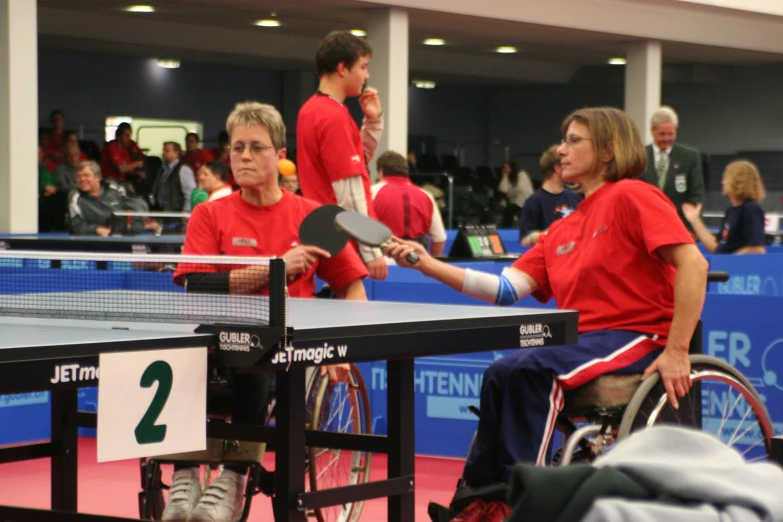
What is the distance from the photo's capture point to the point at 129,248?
8.59 meters

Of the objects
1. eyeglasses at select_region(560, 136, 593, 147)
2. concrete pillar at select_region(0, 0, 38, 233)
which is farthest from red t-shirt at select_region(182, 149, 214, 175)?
eyeglasses at select_region(560, 136, 593, 147)

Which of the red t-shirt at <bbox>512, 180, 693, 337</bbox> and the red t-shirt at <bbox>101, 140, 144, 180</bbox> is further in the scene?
the red t-shirt at <bbox>101, 140, 144, 180</bbox>

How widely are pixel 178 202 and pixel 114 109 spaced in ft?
22.6

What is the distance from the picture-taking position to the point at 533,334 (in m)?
3.10

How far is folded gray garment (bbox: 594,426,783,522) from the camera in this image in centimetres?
119

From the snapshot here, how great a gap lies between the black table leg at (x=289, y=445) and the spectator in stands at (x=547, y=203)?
525cm

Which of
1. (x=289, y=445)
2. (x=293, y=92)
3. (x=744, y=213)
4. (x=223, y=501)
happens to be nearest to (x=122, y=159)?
(x=293, y=92)

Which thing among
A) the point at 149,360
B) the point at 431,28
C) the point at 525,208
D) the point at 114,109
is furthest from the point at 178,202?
the point at 149,360

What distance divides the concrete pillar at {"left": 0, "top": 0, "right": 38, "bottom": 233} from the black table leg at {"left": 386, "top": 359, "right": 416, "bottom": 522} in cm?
884

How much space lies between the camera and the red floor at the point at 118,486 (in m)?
5.16

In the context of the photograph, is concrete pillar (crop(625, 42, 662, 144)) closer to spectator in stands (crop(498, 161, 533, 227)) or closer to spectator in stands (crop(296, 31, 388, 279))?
spectator in stands (crop(498, 161, 533, 227))

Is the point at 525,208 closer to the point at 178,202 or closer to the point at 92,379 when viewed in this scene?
the point at 92,379

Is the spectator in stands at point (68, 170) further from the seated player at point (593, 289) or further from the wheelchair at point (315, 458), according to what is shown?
the seated player at point (593, 289)

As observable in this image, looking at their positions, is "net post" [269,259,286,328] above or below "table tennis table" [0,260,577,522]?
above
